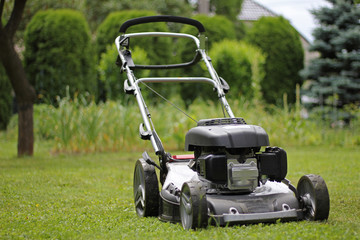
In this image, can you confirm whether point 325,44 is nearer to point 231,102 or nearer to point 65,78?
point 231,102

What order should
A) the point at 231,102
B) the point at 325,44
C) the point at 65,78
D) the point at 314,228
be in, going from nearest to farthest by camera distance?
the point at 314,228, the point at 231,102, the point at 65,78, the point at 325,44

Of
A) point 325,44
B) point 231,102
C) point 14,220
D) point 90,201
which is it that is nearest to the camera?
point 14,220

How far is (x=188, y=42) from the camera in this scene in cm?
1405

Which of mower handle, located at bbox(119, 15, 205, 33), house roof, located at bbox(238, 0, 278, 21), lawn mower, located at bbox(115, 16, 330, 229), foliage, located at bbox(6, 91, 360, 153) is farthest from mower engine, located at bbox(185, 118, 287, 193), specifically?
house roof, located at bbox(238, 0, 278, 21)

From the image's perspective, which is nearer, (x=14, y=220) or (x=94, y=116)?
(x=14, y=220)

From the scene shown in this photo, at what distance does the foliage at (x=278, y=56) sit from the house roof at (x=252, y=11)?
1515cm

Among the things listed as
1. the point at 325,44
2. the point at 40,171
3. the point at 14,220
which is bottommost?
the point at 40,171

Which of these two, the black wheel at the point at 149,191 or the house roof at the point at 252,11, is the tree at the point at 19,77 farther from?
the house roof at the point at 252,11

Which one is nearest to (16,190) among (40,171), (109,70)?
(40,171)

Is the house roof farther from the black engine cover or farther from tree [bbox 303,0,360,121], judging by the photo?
the black engine cover

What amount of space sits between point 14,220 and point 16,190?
5.23ft

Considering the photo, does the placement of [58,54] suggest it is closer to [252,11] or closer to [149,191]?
[149,191]

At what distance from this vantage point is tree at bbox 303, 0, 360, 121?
1304 centimetres

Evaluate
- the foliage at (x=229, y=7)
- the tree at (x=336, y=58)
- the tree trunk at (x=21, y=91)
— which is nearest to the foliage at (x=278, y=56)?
the tree at (x=336, y=58)
